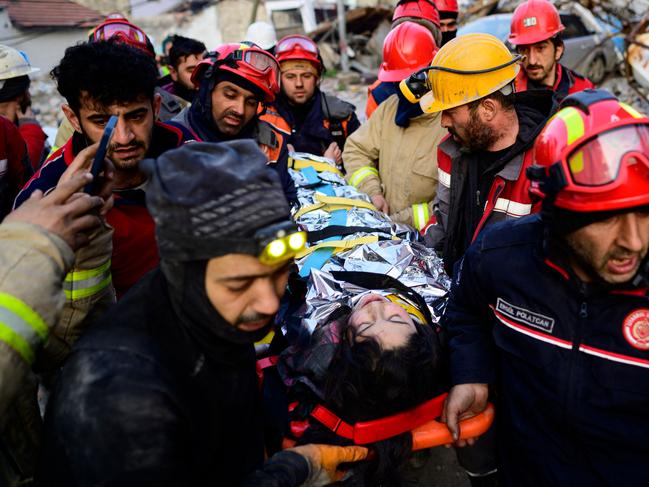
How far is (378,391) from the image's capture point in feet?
7.21

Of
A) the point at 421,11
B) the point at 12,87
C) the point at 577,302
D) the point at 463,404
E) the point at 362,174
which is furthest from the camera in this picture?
the point at 421,11

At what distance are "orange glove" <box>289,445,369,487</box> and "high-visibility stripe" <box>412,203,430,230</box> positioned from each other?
187cm

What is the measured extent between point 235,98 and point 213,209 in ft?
8.50

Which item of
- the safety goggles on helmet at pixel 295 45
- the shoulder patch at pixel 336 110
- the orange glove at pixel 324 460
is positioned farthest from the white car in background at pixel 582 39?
the orange glove at pixel 324 460

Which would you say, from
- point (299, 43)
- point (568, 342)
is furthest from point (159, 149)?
point (299, 43)

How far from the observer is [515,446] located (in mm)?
2006

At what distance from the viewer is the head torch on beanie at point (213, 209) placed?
49.1 inches

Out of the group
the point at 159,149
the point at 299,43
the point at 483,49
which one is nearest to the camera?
the point at 159,149

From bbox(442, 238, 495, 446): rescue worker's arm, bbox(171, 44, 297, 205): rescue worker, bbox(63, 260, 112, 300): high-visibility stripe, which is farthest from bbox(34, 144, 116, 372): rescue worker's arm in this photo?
bbox(171, 44, 297, 205): rescue worker

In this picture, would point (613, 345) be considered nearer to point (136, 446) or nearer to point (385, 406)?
point (385, 406)

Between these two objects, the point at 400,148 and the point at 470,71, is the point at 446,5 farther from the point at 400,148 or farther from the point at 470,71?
the point at 470,71

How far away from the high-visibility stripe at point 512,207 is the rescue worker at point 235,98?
5.08 ft

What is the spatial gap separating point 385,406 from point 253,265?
1.21 m

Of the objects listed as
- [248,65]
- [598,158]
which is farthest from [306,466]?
[248,65]
